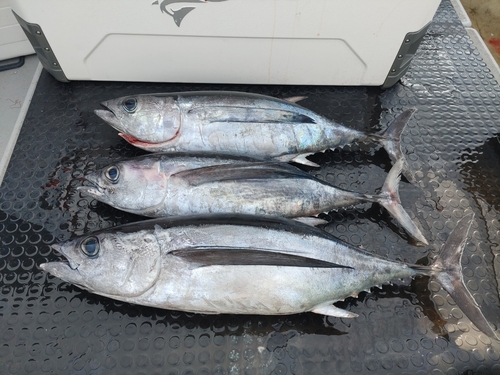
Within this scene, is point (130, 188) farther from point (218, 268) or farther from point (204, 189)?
point (218, 268)

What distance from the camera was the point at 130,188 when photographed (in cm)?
173

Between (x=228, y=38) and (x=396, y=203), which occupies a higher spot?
(x=228, y=38)

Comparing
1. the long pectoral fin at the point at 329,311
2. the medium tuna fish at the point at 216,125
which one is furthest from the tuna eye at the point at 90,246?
the long pectoral fin at the point at 329,311

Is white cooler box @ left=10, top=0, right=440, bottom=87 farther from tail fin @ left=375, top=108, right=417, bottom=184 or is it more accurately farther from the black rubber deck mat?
tail fin @ left=375, top=108, right=417, bottom=184

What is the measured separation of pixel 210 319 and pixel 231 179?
25.0 inches

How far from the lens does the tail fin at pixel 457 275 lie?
61.1 inches

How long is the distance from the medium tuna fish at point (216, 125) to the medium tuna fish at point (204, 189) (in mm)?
164

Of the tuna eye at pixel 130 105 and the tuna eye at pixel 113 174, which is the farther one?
the tuna eye at pixel 130 105

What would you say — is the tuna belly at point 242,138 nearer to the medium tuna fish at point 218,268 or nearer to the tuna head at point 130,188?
the tuna head at point 130,188

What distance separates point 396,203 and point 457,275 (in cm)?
42

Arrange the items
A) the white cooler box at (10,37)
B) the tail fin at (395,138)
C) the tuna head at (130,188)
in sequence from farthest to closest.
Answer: the white cooler box at (10,37)
the tail fin at (395,138)
the tuna head at (130,188)

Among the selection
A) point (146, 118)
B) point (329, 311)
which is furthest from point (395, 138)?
point (146, 118)

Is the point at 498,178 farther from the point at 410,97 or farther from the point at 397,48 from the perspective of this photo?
the point at 397,48

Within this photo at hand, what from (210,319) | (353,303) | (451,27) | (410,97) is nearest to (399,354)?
(353,303)
